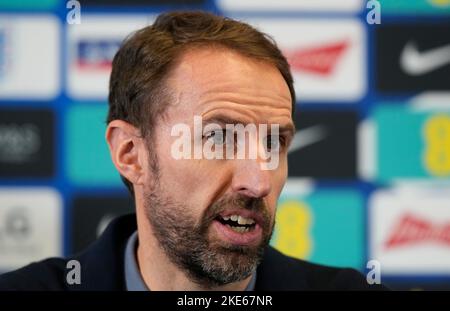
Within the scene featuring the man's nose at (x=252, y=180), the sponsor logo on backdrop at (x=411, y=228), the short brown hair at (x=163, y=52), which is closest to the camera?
the man's nose at (x=252, y=180)

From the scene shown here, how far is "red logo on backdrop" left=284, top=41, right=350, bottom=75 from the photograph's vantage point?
164 cm

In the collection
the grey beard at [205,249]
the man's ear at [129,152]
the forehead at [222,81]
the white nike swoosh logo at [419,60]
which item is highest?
the white nike swoosh logo at [419,60]

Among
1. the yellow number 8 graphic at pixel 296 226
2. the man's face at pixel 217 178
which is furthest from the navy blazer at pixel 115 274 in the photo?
the yellow number 8 graphic at pixel 296 226

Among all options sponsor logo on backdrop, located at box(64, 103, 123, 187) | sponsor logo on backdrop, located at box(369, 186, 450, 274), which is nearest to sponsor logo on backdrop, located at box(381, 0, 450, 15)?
sponsor logo on backdrop, located at box(369, 186, 450, 274)

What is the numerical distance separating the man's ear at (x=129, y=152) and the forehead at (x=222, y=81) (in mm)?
121

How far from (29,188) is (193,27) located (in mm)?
787

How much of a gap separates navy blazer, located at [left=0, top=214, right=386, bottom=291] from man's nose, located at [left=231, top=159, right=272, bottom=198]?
0.20 metres

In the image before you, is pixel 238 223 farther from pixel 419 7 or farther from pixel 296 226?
pixel 419 7

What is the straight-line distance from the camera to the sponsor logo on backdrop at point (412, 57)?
1.64 metres

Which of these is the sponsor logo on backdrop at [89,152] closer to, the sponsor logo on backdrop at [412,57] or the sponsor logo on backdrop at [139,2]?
the sponsor logo on backdrop at [139,2]

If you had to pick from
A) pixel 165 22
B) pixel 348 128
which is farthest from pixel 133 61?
pixel 348 128

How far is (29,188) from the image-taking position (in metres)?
1.63

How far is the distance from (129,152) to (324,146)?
68 cm

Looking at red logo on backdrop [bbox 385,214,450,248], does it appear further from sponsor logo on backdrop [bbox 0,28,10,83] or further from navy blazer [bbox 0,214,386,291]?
sponsor logo on backdrop [bbox 0,28,10,83]
